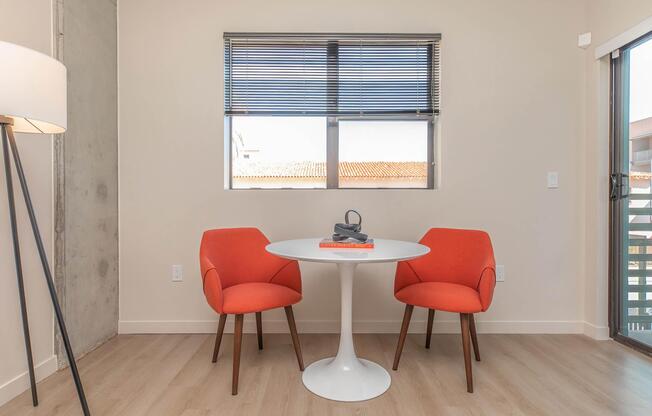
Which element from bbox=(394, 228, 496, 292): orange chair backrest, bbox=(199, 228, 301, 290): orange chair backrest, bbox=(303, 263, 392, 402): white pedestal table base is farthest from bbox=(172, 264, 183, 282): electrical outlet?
bbox=(394, 228, 496, 292): orange chair backrest

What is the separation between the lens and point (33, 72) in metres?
1.31

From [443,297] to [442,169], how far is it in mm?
1102

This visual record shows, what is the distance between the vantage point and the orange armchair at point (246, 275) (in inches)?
70.4

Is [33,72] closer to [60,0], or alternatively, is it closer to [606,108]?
[60,0]

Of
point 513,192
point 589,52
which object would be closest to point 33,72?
point 513,192

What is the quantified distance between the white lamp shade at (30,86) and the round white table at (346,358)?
1106 mm

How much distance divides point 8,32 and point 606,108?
3.70m

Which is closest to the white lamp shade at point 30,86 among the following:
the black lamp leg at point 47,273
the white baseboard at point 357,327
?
the black lamp leg at point 47,273

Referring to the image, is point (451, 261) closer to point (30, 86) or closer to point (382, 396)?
point (382, 396)

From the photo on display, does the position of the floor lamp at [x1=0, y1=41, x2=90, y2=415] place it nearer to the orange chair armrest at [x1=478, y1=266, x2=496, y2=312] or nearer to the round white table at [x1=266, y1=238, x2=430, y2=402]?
the round white table at [x1=266, y1=238, x2=430, y2=402]

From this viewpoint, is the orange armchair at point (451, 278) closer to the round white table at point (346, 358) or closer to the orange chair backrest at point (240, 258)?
the round white table at point (346, 358)

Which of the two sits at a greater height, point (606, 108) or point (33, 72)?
point (606, 108)

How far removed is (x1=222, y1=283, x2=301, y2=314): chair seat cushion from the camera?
1730 mm

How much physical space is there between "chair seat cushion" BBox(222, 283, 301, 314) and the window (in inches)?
38.3
